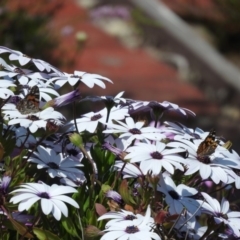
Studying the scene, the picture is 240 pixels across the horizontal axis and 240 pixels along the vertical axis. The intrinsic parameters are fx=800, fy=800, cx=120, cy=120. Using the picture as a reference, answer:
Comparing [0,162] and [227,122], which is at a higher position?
[0,162]

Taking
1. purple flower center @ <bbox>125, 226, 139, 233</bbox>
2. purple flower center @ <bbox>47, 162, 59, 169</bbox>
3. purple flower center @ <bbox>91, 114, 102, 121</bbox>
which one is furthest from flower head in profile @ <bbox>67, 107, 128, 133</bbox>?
purple flower center @ <bbox>125, 226, 139, 233</bbox>

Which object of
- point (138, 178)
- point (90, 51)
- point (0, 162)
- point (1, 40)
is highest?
point (138, 178)

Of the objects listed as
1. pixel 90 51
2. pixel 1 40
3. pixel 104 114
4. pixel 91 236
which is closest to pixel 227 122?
pixel 90 51

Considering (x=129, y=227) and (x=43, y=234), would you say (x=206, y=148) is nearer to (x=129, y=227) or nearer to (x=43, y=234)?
(x=129, y=227)

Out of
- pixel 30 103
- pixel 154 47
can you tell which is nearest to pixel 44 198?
pixel 30 103

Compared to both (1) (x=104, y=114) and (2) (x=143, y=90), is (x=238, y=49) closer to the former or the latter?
(2) (x=143, y=90)

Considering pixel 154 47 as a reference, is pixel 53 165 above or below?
above

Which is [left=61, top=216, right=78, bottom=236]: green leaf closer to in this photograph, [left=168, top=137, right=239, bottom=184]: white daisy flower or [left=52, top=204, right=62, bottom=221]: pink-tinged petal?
[left=52, top=204, right=62, bottom=221]: pink-tinged petal

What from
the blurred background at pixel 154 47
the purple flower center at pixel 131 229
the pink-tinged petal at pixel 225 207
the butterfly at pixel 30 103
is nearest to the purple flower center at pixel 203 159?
the pink-tinged petal at pixel 225 207
